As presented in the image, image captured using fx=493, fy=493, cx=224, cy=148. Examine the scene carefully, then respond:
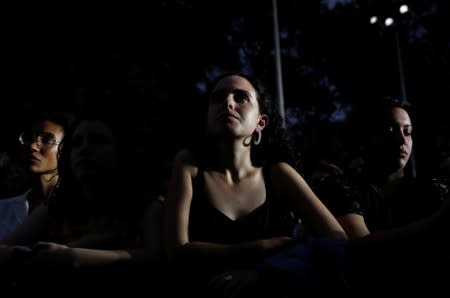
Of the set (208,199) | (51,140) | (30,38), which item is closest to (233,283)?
(208,199)

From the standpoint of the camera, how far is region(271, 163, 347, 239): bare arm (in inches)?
93.7

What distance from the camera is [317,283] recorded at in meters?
2.00

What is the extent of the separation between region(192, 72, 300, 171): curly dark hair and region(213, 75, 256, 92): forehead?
4 cm

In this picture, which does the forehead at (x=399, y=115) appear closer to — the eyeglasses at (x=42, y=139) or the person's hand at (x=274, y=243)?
the person's hand at (x=274, y=243)

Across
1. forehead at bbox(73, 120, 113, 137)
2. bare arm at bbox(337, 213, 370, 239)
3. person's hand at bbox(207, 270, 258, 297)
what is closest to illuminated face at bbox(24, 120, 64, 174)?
forehead at bbox(73, 120, 113, 137)

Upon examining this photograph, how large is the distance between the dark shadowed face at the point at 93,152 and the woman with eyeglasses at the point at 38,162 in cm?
75

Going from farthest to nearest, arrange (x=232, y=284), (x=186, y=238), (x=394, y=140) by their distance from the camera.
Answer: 1. (x=394, y=140)
2. (x=186, y=238)
3. (x=232, y=284)

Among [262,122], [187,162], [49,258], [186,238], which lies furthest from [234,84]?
[49,258]

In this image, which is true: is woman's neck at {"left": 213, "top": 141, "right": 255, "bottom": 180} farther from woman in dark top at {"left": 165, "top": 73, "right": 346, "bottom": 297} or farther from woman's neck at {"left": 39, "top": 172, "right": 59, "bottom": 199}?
woman's neck at {"left": 39, "top": 172, "right": 59, "bottom": 199}

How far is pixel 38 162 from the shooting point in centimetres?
357

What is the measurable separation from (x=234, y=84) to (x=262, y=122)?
1.16 ft

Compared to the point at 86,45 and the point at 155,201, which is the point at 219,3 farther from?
the point at 155,201

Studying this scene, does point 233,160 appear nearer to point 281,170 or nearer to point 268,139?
point 281,170

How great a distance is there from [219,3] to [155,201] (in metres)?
16.0
